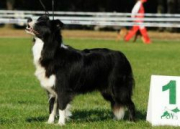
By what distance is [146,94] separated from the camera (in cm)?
1288

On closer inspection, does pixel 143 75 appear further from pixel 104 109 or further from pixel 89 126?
pixel 89 126

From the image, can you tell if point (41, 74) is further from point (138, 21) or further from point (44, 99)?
point (138, 21)

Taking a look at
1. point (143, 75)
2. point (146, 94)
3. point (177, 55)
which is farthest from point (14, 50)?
point (146, 94)

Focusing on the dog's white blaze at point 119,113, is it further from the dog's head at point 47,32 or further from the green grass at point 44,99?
the dog's head at point 47,32

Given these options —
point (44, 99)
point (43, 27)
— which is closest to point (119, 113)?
point (43, 27)

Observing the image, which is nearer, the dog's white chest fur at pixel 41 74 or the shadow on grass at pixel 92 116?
the dog's white chest fur at pixel 41 74

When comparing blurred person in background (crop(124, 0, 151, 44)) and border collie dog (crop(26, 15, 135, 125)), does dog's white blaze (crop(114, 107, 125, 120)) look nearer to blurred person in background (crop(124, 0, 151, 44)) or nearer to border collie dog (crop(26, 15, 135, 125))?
border collie dog (crop(26, 15, 135, 125))

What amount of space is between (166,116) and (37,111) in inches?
110

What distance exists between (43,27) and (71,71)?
0.89 metres

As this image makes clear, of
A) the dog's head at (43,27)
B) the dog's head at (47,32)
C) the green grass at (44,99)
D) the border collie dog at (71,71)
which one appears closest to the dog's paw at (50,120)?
the border collie dog at (71,71)

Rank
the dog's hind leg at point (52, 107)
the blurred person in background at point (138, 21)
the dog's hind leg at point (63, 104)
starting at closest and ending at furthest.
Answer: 1. the dog's hind leg at point (63, 104)
2. the dog's hind leg at point (52, 107)
3. the blurred person in background at point (138, 21)

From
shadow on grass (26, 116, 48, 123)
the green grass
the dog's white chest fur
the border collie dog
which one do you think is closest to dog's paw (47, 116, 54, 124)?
the border collie dog

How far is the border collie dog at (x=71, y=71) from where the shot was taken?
8.48 meters

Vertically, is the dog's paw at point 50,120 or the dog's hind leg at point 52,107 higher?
the dog's hind leg at point 52,107
